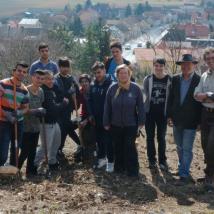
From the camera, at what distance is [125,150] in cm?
765

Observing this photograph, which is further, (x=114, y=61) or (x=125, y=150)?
(x=114, y=61)

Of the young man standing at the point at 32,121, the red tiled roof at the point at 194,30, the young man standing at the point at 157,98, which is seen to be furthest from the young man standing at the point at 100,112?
the red tiled roof at the point at 194,30

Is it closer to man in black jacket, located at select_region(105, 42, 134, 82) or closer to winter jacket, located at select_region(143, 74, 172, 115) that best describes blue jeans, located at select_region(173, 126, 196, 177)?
winter jacket, located at select_region(143, 74, 172, 115)

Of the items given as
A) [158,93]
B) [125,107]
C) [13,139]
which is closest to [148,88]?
[158,93]

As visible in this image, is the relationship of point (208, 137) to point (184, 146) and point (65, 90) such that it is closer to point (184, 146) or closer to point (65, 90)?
point (184, 146)

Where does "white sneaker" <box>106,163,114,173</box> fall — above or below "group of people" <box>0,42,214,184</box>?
below

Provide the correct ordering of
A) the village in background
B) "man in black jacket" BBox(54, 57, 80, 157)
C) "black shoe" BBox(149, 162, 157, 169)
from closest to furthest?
1. "man in black jacket" BBox(54, 57, 80, 157)
2. "black shoe" BBox(149, 162, 157, 169)
3. the village in background

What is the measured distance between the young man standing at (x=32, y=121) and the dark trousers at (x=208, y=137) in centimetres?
248

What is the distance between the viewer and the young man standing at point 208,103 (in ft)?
22.9

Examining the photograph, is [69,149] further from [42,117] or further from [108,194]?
[108,194]

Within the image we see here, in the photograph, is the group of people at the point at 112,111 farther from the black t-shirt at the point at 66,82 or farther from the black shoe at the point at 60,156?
the black shoe at the point at 60,156

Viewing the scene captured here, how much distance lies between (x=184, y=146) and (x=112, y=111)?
4.24ft

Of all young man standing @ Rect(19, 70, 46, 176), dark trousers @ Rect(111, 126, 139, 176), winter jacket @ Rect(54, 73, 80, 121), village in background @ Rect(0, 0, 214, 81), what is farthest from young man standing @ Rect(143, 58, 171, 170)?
village in background @ Rect(0, 0, 214, 81)

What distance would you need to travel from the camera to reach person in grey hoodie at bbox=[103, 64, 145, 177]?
7.28 m
